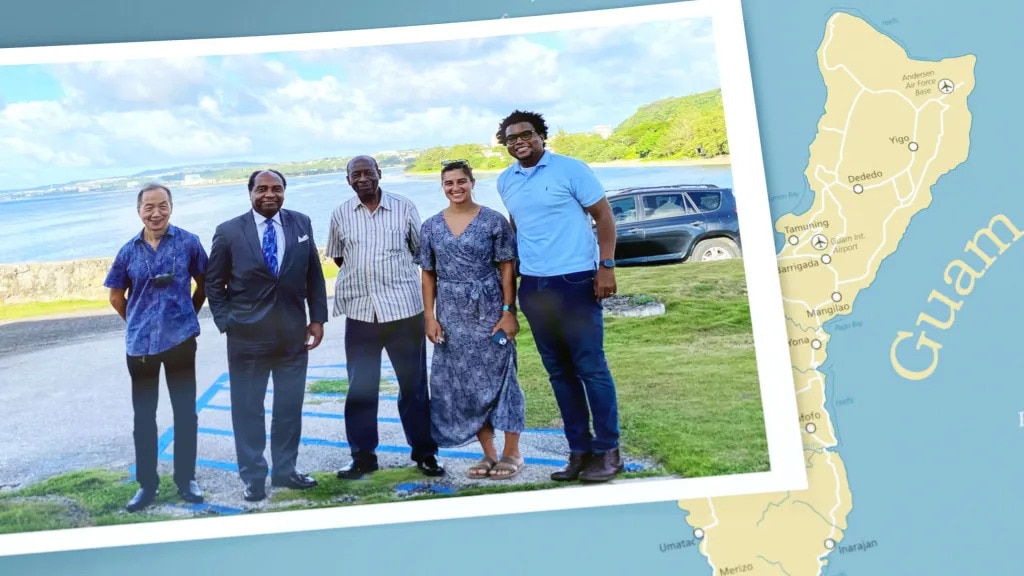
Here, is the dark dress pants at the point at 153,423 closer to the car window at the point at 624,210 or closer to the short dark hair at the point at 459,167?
the short dark hair at the point at 459,167

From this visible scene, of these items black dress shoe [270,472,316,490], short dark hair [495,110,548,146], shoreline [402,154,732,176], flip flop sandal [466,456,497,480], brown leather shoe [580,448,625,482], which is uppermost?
short dark hair [495,110,548,146]

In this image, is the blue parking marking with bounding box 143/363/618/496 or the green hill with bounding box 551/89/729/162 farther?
the green hill with bounding box 551/89/729/162

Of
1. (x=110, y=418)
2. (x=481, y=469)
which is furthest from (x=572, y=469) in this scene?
(x=110, y=418)

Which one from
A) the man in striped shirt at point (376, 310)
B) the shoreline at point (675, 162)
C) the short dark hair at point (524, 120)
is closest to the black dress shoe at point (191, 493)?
the man in striped shirt at point (376, 310)

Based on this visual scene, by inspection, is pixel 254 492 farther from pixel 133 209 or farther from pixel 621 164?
pixel 621 164

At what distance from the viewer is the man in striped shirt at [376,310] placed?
1786 mm

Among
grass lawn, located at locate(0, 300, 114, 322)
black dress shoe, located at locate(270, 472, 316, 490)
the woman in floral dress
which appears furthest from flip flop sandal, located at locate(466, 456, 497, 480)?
grass lawn, located at locate(0, 300, 114, 322)

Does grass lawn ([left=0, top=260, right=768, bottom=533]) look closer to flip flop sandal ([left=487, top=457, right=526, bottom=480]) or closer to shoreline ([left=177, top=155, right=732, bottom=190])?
flip flop sandal ([left=487, top=457, right=526, bottom=480])

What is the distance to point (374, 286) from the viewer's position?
1.78m

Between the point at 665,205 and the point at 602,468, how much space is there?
25.3 inches

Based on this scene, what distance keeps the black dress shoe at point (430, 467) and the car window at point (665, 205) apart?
0.77 m

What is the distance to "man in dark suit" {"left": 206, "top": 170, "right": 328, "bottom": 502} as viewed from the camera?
5.82 ft

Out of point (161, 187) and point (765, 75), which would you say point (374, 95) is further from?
point (765, 75)

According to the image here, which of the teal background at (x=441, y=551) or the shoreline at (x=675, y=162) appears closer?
the teal background at (x=441, y=551)
